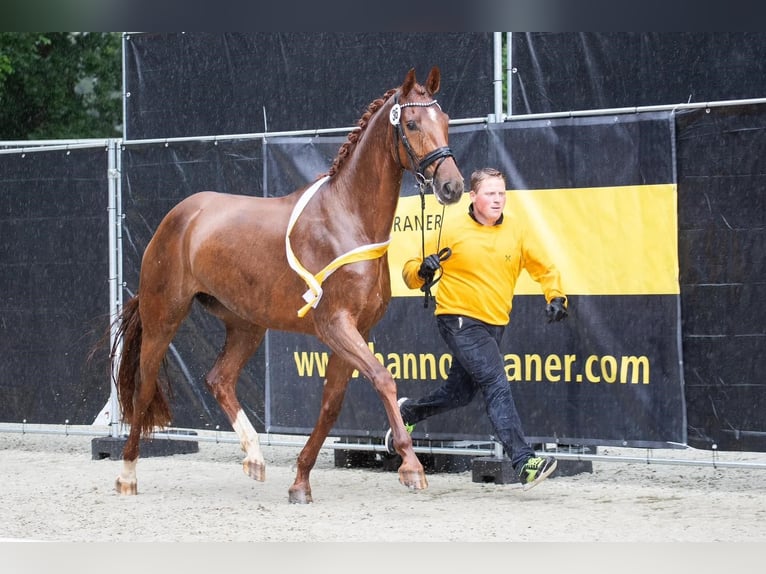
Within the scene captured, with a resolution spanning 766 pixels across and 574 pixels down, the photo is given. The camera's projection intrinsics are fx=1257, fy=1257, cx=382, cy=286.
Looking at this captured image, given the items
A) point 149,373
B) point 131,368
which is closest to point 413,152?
point 149,373

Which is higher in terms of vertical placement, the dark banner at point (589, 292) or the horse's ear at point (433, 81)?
the horse's ear at point (433, 81)

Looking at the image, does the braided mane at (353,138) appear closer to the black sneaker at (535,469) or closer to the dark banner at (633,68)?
the black sneaker at (535,469)

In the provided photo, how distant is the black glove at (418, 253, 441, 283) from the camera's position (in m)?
7.73

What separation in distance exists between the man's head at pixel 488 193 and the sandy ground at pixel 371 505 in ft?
6.03

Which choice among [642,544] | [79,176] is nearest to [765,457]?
[642,544]

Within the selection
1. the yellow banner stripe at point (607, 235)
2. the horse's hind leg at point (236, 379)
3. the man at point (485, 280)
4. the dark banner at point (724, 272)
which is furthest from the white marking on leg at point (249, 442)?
the dark banner at point (724, 272)

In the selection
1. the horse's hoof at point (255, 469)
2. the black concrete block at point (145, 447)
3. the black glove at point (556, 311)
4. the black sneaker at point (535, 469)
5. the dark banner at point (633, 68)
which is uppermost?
the dark banner at point (633, 68)

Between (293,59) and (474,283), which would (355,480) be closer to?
(474,283)

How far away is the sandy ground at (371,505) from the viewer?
6824 millimetres

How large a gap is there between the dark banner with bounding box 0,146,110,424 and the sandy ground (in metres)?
0.68

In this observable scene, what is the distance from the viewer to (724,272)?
315 inches

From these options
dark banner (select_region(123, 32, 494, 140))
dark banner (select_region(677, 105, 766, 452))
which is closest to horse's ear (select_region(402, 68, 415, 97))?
dark banner (select_region(677, 105, 766, 452))

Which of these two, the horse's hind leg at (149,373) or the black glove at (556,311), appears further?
the horse's hind leg at (149,373)

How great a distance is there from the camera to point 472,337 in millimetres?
7910
